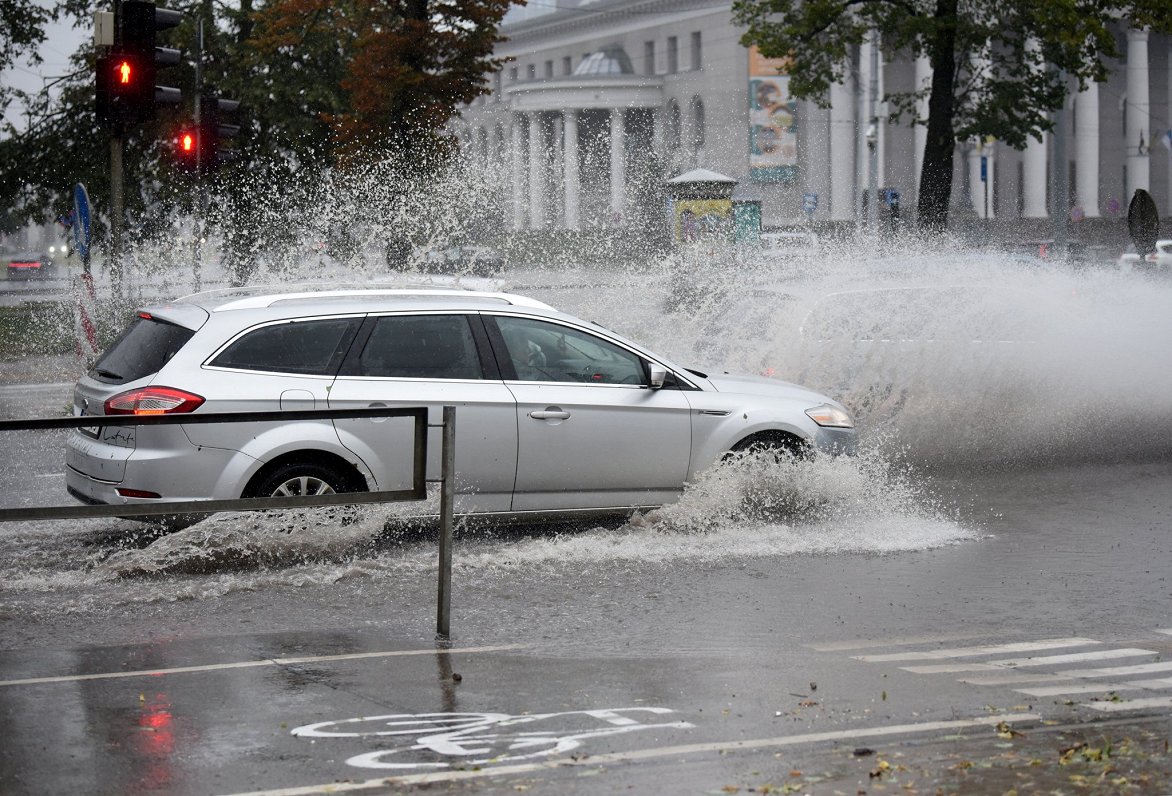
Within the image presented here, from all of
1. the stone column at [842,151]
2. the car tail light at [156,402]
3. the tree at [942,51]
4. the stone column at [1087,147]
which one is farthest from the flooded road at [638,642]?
the stone column at [1087,147]

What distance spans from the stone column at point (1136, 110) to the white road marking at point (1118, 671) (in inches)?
3380

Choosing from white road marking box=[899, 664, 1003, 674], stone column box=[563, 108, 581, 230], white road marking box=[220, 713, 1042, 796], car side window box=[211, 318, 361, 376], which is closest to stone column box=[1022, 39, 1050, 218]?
stone column box=[563, 108, 581, 230]

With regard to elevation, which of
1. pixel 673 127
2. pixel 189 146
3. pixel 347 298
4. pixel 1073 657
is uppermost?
pixel 673 127

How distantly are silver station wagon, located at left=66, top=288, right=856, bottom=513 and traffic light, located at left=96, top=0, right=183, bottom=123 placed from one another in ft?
22.5

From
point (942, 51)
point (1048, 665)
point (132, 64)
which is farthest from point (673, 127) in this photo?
point (1048, 665)

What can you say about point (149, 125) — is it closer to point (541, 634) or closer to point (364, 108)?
point (364, 108)

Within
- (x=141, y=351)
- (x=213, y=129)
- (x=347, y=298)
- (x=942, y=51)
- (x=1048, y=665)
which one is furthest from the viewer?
(x=942, y=51)

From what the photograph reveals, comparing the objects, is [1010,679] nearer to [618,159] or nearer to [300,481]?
[300,481]

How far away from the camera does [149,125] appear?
34.9 m

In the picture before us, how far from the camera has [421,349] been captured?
398 inches

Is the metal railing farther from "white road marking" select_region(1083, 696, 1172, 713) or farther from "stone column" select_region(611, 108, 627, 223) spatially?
"stone column" select_region(611, 108, 627, 223)

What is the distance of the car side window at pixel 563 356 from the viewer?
10.3 m

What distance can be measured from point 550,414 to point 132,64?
341 inches

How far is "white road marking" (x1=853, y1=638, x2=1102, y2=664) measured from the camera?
23.7ft
